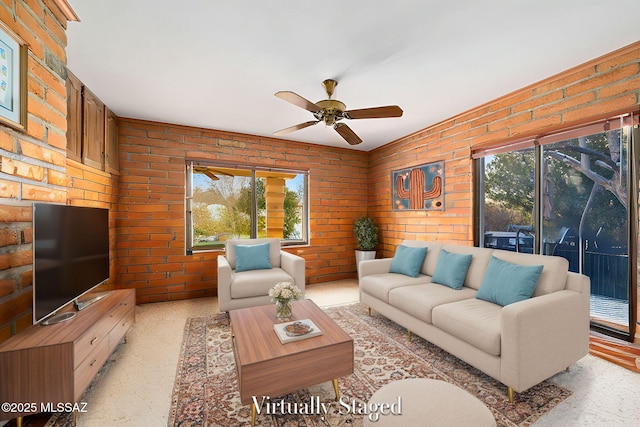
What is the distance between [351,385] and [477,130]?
312 cm

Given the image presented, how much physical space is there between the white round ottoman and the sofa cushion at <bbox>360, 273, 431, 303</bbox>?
158cm

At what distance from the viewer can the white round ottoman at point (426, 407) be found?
1.06 m

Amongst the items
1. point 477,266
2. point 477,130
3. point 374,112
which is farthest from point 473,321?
point 477,130

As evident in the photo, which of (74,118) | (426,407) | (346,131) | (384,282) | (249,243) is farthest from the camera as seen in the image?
(249,243)

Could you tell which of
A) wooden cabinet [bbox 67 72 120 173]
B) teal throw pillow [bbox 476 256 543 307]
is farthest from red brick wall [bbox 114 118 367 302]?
teal throw pillow [bbox 476 256 543 307]

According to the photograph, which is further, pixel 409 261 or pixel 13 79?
pixel 409 261

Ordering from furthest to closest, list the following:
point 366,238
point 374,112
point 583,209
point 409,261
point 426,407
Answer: point 366,238 → point 409,261 → point 583,209 → point 374,112 → point 426,407

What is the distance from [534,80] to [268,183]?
12.0 feet

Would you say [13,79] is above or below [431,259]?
above

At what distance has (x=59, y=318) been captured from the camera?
5.84 ft

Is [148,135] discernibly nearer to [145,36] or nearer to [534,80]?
[145,36]

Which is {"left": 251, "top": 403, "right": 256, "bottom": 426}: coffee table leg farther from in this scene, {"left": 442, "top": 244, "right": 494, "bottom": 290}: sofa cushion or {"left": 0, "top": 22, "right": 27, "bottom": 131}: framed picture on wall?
{"left": 442, "top": 244, "right": 494, "bottom": 290}: sofa cushion

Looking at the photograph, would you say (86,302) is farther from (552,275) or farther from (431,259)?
(552,275)

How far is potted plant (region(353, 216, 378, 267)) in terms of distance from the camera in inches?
190
